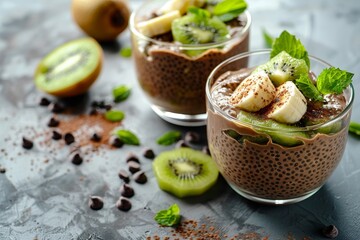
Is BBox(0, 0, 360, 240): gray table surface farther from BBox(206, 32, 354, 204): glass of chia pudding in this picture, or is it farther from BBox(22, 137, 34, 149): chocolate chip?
BBox(206, 32, 354, 204): glass of chia pudding

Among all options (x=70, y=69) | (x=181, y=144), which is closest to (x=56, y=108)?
(x=70, y=69)

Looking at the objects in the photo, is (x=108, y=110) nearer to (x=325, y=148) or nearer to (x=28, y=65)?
(x=28, y=65)

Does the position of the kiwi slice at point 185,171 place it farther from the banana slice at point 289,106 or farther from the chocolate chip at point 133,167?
the banana slice at point 289,106

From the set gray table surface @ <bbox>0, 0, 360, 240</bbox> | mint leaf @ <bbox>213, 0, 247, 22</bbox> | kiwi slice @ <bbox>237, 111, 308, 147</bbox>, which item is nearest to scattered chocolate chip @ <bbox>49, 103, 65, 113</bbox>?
gray table surface @ <bbox>0, 0, 360, 240</bbox>

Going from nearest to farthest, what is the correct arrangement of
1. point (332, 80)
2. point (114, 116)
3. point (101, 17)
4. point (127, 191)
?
point (332, 80)
point (127, 191)
point (114, 116)
point (101, 17)

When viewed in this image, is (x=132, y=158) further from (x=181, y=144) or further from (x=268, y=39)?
(x=268, y=39)

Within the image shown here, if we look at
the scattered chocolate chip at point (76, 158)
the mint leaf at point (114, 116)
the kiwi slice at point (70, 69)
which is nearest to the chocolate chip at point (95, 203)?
the scattered chocolate chip at point (76, 158)

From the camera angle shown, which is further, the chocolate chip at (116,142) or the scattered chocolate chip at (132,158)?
the chocolate chip at (116,142)
